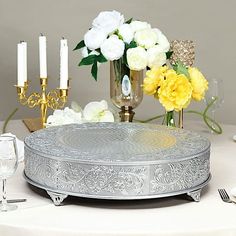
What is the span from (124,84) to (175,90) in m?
0.28

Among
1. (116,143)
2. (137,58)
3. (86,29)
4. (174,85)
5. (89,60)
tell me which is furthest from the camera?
(86,29)

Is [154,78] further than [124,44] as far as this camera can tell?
No

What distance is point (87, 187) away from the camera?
69.8 inches

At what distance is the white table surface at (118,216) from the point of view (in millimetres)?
1640

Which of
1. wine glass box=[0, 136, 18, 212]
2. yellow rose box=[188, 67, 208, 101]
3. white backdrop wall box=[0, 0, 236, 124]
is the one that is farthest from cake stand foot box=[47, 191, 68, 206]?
white backdrop wall box=[0, 0, 236, 124]

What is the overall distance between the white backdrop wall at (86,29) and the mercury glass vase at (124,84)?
5.02ft

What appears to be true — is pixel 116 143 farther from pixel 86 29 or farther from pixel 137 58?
pixel 86 29

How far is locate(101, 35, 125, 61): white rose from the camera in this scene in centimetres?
241

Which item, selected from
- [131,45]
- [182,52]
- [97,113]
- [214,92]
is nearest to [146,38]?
[131,45]

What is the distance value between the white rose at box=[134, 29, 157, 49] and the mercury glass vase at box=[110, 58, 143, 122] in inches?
4.1

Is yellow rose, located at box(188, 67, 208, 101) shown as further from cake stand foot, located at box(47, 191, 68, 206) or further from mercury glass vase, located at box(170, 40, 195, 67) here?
cake stand foot, located at box(47, 191, 68, 206)

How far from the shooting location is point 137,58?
2.40m

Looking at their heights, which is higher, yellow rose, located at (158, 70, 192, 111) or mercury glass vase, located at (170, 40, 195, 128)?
mercury glass vase, located at (170, 40, 195, 128)

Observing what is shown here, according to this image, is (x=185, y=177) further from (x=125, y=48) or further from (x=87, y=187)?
(x=125, y=48)
